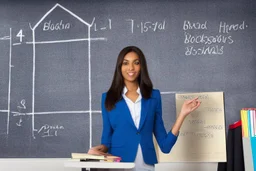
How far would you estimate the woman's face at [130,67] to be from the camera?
2121mm

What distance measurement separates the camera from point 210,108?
296 centimetres

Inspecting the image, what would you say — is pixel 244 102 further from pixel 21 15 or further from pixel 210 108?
pixel 21 15

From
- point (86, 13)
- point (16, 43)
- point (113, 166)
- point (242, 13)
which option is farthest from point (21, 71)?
point (113, 166)

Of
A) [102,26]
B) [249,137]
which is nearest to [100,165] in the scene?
[249,137]

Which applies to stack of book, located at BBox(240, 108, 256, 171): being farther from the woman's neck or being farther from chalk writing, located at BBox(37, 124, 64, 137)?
chalk writing, located at BBox(37, 124, 64, 137)

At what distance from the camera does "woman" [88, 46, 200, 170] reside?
6.64 ft

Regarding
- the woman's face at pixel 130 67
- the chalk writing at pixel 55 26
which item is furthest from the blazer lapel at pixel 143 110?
the chalk writing at pixel 55 26

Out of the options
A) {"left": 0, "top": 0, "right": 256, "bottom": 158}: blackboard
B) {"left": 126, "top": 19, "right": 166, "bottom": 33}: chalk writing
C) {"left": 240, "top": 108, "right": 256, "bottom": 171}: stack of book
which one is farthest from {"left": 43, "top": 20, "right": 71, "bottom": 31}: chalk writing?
{"left": 240, "top": 108, "right": 256, "bottom": 171}: stack of book

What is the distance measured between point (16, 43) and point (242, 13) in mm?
1843

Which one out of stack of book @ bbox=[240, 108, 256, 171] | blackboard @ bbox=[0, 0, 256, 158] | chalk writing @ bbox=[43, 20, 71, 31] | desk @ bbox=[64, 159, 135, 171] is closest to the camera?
desk @ bbox=[64, 159, 135, 171]

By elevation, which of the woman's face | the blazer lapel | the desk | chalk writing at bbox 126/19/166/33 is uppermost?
chalk writing at bbox 126/19/166/33

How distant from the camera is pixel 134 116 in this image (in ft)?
6.80

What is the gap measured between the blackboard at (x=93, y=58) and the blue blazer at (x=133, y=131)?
119 centimetres

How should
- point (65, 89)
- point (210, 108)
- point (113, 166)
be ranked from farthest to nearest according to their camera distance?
point (65, 89), point (210, 108), point (113, 166)
